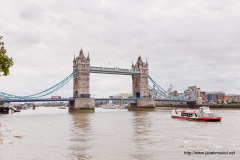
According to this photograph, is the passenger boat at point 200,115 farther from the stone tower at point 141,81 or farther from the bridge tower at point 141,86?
the stone tower at point 141,81

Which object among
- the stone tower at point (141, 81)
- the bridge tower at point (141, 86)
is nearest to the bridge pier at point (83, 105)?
the bridge tower at point (141, 86)

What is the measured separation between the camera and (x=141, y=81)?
305 feet

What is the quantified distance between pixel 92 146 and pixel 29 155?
171 inches

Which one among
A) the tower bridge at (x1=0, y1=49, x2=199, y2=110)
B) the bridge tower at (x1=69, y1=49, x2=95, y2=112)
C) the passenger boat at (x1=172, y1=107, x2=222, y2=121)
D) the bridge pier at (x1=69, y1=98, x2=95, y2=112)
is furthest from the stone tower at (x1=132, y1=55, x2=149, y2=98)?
the passenger boat at (x1=172, y1=107, x2=222, y2=121)

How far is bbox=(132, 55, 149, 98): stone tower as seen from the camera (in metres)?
92.5

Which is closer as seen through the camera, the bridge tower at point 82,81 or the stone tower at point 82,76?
the bridge tower at point 82,81

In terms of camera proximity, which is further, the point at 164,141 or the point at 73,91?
the point at 73,91

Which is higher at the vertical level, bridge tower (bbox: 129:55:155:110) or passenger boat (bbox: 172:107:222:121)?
bridge tower (bbox: 129:55:155:110)

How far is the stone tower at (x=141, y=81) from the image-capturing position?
92.5 metres

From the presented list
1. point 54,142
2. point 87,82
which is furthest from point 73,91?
point 54,142

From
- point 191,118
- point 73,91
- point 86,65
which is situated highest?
point 86,65

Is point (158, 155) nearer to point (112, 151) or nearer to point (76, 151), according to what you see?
point (112, 151)

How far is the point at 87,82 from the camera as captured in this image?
77.1 meters

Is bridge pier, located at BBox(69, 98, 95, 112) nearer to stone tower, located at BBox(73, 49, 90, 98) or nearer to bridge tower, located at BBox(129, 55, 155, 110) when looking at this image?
stone tower, located at BBox(73, 49, 90, 98)
